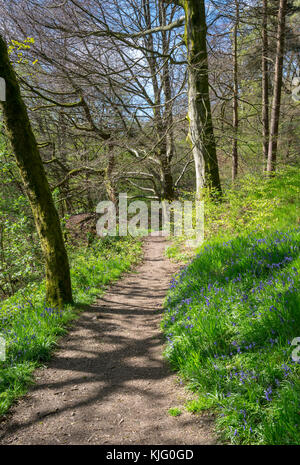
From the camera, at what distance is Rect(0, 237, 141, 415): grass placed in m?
3.18

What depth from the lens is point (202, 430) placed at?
2271 mm

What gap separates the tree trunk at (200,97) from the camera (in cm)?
735

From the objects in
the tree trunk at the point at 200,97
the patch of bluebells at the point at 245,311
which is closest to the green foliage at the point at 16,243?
the patch of bluebells at the point at 245,311

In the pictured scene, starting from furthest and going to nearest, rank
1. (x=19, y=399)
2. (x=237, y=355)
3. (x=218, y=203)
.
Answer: (x=218, y=203) → (x=19, y=399) → (x=237, y=355)

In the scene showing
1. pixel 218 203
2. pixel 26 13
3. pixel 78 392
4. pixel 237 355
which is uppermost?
pixel 26 13

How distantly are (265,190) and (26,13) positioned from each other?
8.63 meters

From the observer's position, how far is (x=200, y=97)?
7.74 metres

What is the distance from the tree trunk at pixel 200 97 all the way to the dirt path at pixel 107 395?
4747 millimetres

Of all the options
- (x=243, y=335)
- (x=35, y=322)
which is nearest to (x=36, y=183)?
(x=35, y=322)

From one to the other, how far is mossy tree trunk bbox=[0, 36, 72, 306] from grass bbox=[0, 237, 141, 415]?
1.69 feet

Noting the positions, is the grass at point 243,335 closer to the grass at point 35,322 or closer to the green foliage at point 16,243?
the grass at point 35,322

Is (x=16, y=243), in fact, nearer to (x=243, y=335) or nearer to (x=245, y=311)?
(x=245, y=311)
